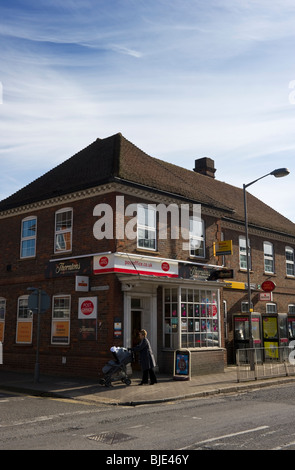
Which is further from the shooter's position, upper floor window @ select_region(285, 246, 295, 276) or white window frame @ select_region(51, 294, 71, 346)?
upper floor window @ select_region(285, 246, 295, 276)

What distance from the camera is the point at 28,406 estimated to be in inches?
436

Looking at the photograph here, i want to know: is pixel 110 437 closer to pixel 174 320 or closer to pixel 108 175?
pixel 174 320

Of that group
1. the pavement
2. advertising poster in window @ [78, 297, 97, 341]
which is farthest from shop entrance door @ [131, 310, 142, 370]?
advertising poster in window @ [78, 297, 97, 341]

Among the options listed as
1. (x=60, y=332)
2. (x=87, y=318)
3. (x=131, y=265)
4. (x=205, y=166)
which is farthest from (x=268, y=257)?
(x=60, y=332)

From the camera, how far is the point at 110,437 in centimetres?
770

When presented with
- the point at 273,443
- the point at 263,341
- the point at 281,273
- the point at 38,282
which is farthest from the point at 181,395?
the point at 281,273

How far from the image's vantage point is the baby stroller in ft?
45.5

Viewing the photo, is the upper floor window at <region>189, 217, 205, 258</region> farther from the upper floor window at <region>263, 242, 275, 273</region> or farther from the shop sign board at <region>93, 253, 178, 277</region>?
the upper floor window at <region>263, 242, 275, 273</region>

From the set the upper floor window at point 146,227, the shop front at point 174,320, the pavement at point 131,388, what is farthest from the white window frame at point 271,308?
the upper floor window at point 146,227

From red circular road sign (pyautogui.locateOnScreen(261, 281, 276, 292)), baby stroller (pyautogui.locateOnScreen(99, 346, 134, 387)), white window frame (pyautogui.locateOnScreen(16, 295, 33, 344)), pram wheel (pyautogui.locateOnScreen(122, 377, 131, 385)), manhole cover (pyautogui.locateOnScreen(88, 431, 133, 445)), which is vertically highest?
red circular road sign (pyautogui.locateOnScreen(261, 281, 276, 292))

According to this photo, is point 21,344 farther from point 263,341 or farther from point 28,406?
point 263,341

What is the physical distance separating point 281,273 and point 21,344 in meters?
15.5

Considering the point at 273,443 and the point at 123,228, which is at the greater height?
the point at 123,228

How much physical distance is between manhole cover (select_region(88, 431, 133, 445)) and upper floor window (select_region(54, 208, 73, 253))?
10.5 m
